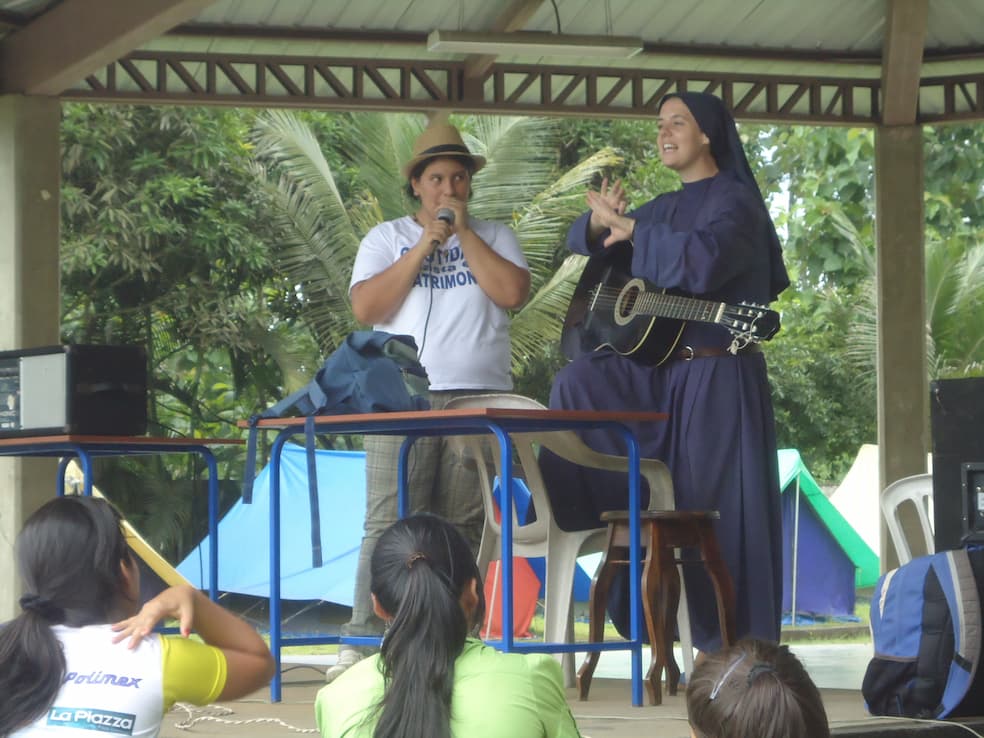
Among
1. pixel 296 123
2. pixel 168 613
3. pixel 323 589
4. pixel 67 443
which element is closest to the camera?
pixel 168 613

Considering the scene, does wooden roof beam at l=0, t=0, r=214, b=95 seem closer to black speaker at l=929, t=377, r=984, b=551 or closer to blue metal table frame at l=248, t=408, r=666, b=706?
blue metal table frame at l=248, t=408, r=666, b=706

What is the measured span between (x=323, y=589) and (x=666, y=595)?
827cm

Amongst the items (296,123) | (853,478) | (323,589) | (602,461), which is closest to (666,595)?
(602,461)

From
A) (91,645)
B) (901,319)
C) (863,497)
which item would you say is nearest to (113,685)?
(91,645)

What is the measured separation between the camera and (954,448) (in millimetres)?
4254

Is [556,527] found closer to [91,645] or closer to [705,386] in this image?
[705,386]

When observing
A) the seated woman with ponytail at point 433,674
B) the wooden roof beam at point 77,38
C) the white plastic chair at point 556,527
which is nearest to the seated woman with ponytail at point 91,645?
the seated woman with ponytail at point 433,674

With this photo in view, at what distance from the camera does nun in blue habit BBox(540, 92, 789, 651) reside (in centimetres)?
441

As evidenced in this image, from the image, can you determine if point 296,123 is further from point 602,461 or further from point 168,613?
point 168,613

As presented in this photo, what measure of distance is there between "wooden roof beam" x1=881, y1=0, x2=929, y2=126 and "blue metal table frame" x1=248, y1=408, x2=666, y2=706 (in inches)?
169

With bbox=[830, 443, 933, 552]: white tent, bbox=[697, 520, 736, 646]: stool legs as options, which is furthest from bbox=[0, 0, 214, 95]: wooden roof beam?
bbox=[830, 443, 933, 552]: white tent

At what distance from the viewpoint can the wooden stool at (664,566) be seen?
13.6 ft

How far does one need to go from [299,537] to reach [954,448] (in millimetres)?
9450

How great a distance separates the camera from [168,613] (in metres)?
2.41
